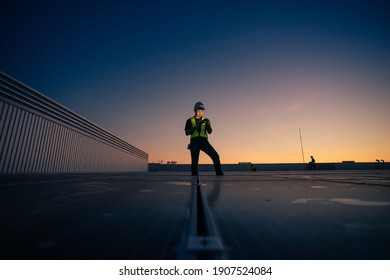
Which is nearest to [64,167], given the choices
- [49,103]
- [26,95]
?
[49,103]

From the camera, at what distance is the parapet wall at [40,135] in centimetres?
634

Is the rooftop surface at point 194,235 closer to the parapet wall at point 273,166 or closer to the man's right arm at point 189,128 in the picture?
the man's right arm at point 189,128

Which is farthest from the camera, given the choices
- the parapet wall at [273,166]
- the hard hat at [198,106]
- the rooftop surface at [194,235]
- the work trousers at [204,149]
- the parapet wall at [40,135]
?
the parapet wall at [273,166]

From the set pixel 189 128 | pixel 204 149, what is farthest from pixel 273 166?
pixel 189 128

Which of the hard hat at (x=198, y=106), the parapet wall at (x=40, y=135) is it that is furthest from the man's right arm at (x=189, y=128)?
the parapet wall at (x=40, y=135)

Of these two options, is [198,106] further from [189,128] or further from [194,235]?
[194,235]

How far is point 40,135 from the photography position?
7914 millimetres

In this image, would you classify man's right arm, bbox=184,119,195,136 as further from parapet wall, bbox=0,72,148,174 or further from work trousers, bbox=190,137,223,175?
parapet wall, bbox=0,72,148,174

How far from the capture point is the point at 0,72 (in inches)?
254

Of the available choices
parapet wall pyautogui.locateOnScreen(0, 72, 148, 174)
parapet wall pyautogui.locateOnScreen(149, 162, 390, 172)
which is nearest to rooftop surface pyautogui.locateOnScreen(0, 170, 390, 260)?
parapet wall pyautogui.locateOnScreen(0, 72, 148, 174)

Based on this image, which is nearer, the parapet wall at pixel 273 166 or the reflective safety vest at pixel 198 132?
the reflective safety vest at pixel 198 132

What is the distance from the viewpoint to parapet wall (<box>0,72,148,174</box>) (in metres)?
6.34

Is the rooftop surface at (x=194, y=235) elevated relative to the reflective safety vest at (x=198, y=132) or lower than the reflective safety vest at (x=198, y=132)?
lower
